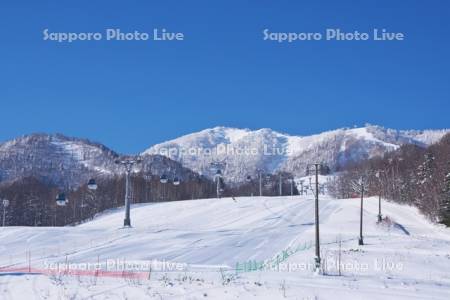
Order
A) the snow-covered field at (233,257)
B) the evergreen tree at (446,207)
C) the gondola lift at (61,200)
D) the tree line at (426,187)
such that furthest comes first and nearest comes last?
the tree line at (426,187) < the evergreen tree at (446,207) < the gondola lift at (61,200) < the snow-covered field at (233,257)

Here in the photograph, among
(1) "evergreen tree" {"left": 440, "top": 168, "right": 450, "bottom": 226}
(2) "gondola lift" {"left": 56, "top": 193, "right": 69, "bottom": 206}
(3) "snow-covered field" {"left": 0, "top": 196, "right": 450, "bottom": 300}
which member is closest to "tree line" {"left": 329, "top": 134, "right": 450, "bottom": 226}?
(1) "evergreen tree" {"left": 440, "top": 168, "right": 450, "bottom": 226}

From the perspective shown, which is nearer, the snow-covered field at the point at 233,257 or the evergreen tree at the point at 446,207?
the snow-covered field at the point at 233,257

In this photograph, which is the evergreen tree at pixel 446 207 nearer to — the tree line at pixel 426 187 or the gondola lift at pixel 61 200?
the tree line at pixel 426 187

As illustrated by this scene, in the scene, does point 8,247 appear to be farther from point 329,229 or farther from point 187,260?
point 329,229

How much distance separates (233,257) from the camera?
117ft

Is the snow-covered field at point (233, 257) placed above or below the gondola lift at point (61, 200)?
below

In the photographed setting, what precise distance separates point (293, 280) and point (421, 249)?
23211mm

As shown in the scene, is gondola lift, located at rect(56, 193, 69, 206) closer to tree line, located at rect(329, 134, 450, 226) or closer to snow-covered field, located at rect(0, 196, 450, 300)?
snow-covered field, located at rect(0, 196, 450, 300)

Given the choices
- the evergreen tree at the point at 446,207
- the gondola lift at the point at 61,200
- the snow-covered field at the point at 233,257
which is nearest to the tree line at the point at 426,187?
the evergreen tree at the point at 446,207

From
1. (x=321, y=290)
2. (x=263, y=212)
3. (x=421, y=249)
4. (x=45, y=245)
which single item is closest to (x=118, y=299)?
(x=321, y=290)

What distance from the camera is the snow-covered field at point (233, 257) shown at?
61.3ft

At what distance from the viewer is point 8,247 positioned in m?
40.8

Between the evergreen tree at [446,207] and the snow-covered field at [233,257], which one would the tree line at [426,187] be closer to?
the evergreen tree at [446,207]

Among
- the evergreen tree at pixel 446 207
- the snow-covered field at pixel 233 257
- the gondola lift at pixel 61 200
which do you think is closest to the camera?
the snow-covered field at pixel 233 257
